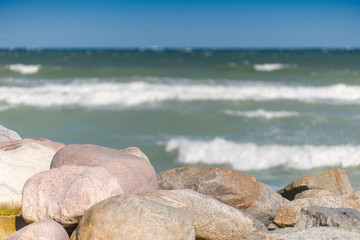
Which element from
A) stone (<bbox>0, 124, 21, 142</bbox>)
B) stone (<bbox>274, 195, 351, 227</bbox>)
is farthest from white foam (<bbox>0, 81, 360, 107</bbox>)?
stone (<bbox>274, 195, 351, 227</bbox>)

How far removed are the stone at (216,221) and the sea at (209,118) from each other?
2.34 metres

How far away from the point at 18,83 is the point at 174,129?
11.4 metres

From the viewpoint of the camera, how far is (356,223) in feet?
13.0

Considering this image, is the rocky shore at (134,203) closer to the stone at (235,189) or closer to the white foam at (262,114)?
the stone at (235,189)

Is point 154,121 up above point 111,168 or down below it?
below

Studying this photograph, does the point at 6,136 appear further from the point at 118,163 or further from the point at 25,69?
the point at 25,69

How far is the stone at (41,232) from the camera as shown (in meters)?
3.31

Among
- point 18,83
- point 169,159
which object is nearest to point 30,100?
point 18,83

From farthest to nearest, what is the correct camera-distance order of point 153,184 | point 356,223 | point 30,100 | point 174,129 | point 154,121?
point 30,100 < point 154,121 < point 174,129 < point 153,184 < point 356,223

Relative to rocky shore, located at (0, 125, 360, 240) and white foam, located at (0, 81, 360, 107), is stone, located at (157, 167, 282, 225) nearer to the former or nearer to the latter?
rocky shore, located at (0, 125, 360, 240)

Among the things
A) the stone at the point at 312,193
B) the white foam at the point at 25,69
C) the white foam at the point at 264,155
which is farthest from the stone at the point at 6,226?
the white foam at the point at 25,69

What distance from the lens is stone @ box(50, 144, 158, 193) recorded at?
13.7 ft

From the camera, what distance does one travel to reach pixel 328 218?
400 centimetres

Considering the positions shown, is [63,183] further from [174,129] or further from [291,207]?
[174,129]
